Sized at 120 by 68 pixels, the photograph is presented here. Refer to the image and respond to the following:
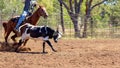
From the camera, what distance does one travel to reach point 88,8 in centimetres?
2902

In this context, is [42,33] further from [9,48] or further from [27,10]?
[9,48]

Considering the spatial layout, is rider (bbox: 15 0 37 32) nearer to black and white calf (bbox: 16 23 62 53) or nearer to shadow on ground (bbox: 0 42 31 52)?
black and white calf (bbox: 16 23 62 53)

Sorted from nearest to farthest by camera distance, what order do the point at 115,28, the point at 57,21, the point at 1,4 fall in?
the point at 57,21 < the point at 115,28 < the point at 1,4

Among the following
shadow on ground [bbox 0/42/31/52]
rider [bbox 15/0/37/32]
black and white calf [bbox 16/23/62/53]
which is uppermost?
rider [bbox 15/0/37/32]

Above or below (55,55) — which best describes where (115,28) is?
below

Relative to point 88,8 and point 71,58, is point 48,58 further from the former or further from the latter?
point 88,8

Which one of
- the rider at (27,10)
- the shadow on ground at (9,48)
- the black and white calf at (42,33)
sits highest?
the rider at (27,10)

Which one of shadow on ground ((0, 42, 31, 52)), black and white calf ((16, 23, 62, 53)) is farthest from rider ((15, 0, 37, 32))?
shadow on ground ((0, 42, 31, 52))

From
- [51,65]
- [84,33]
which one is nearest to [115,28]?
[84,33]

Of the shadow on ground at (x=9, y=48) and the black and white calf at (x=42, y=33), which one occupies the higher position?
the black and white calf at (x=42, y=33)

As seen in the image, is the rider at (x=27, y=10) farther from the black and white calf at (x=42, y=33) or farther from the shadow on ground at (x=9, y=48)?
the shadow on ground at (x=9, y=48)

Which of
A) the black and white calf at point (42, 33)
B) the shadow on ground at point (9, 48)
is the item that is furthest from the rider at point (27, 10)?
the shadow on ground at point (9, 48)

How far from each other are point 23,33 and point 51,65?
3432mm

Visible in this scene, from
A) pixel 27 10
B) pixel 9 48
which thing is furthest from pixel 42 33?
pixel 9 48
